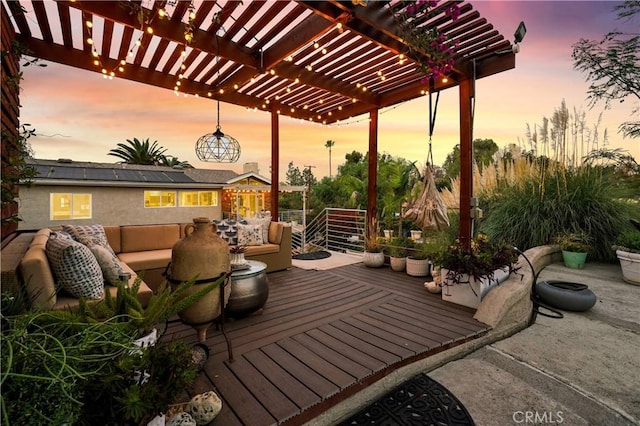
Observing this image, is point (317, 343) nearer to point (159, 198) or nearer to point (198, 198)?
point (159, 198)

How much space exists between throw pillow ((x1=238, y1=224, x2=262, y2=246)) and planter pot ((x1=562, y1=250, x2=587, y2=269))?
193 inches

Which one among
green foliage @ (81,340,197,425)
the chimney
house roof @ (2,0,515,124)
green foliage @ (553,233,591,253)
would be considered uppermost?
the chimney

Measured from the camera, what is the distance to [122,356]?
98 cm

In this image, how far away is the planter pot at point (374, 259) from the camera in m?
4.97

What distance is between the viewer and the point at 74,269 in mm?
1978

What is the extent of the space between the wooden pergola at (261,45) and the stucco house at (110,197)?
6408 mm

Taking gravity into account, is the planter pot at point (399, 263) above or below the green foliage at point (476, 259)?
below

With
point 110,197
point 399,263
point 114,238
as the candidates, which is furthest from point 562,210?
point 110,197

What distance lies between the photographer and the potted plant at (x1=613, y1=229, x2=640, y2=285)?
12.1ft

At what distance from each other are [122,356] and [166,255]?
10.3 feet

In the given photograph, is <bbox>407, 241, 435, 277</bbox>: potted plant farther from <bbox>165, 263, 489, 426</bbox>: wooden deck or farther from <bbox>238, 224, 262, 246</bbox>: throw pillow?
<bbox>238, 224, 262, 246</bbox>: throw pillow

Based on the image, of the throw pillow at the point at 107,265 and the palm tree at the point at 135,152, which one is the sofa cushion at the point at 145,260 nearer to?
the throw pillow at the point at 107,265

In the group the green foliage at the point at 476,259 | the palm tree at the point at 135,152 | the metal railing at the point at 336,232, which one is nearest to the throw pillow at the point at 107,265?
the green foliage at the point at 476,259

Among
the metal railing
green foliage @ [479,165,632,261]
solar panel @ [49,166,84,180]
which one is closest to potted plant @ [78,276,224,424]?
the metal railing
